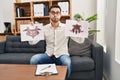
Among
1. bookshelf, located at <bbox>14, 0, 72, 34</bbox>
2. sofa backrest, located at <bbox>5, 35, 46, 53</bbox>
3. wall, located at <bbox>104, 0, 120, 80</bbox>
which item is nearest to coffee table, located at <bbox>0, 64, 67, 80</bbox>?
wall, located at <bbox>104, 0, 120, 80</bbox>

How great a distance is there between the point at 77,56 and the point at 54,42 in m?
0.59

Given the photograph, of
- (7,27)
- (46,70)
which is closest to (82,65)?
(46,70)

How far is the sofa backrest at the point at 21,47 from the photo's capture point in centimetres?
304

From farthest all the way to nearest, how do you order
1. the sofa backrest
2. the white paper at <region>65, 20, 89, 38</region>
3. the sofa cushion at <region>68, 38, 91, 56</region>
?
the sofa backrest < the sofa cushion at <region>68, 38, 91, 56</region> < the white paper at <region>65, 20, 89, 38</region>

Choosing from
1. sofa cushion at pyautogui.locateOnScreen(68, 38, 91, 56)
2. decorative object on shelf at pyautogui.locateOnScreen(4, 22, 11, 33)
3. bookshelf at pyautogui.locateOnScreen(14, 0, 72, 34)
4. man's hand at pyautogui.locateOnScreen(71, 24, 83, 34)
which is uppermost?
bookshelf at pyautogui.locateOnScreen(14, 0, 72, 34)

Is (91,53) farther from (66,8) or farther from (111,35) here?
(66,8)

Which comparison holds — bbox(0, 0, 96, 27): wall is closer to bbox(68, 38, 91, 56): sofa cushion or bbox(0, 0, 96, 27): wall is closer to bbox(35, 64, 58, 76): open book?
bbox(68, 38, 91, 56): sofa cushion

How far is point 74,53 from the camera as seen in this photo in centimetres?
277

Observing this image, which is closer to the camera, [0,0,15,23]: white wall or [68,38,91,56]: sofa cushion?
[68,38,91,56]: sofa cushion

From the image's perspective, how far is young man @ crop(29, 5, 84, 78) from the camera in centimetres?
223

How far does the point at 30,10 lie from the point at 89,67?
2.05 meters

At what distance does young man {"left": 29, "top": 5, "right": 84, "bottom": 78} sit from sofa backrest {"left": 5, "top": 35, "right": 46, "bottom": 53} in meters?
0.71

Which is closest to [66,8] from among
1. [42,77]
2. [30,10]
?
[30,10]

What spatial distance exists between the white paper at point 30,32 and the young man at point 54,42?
0.11 m
